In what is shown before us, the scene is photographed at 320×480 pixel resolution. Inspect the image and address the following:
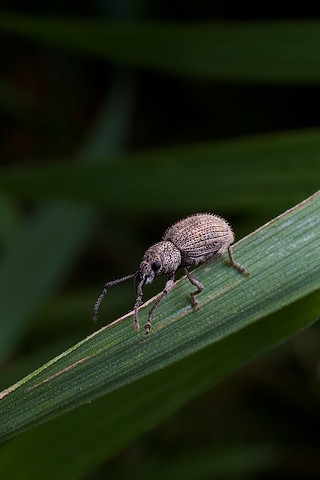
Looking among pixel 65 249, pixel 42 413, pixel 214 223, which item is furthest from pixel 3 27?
pixel 42 413

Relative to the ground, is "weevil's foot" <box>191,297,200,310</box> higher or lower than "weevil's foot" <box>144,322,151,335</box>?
higher

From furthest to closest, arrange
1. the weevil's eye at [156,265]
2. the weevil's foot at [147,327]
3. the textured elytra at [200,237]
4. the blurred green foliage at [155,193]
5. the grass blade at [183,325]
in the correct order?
1. the blurred green foliage at [155,193]
2. the weevil's eye at [156,265]
3. the textured elytra at [200,237]
4. the weevil's foot at [147,327]
5. the grass blade at [183,325]

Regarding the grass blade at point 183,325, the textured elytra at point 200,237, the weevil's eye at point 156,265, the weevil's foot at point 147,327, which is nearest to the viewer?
the grass blade at point 183,325

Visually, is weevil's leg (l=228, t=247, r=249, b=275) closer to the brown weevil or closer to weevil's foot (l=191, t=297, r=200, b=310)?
weevil's foot (l=191, t=297, r=200, b=310)

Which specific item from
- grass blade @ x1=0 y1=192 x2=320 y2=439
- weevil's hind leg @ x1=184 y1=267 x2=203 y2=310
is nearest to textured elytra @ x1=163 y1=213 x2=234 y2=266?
weevil's hind leg @ x1=184 y1=267 x2=203 y2=310

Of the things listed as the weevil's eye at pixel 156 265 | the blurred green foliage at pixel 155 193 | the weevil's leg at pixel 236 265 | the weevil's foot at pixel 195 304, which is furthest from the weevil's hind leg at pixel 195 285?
the weevil's eye at pixel 156 265

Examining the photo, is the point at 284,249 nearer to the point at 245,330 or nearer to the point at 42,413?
the point at 245,330

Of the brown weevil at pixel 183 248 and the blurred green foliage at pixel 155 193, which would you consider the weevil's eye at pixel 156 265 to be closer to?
the brown weevil at pixel 183 248
